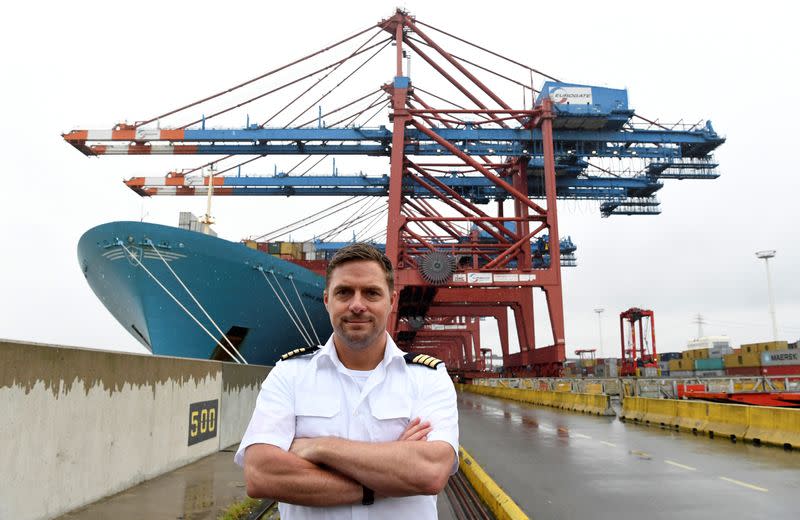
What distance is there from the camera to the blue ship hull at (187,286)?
57.1 feet

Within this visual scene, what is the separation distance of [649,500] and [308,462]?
5.79m

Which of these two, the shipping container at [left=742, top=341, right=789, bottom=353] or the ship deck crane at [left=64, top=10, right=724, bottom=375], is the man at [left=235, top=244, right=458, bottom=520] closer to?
the ship deck crane at [left=64, top=10, right=724, bottom=375]

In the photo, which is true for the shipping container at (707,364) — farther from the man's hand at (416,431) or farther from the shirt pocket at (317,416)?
the shirt pocket at (317,416)

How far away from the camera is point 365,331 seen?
2135 millimetres

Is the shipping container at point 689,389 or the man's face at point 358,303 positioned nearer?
the man's face at point 358,303

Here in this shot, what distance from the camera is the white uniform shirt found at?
2000 mm

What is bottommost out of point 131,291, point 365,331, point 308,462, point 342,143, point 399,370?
point 308,462

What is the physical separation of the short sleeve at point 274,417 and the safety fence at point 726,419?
11174 millimetres

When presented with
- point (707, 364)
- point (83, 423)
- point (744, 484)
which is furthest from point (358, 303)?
point (707, 364)

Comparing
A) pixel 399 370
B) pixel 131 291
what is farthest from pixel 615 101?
pixel 399 370

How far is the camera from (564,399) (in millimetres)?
21594

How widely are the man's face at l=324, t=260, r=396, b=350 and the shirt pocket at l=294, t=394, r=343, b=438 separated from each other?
8.7 inches

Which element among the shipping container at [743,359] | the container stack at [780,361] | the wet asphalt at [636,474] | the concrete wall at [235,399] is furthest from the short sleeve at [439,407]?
the shipping container at [743,359]

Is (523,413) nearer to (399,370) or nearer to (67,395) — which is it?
(67,395)
